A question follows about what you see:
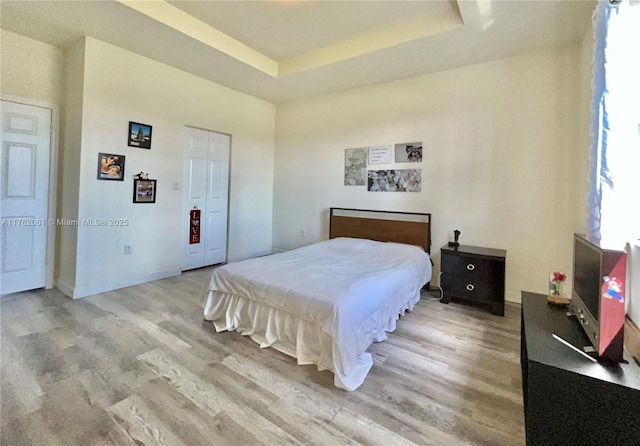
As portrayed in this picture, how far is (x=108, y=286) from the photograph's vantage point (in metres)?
3.41

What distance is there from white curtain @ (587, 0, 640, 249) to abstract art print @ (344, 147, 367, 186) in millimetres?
2756

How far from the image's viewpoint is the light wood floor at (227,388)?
1438 millimetres

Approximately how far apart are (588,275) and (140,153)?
14.2 ft

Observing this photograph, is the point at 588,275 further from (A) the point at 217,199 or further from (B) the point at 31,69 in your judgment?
(B) the point at 31,69

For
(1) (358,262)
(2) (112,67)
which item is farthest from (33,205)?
(1) (358,262)

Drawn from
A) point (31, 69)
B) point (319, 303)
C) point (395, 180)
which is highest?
point (31, 69)

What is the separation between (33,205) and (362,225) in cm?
392

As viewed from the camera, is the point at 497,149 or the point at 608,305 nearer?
the point at 608,305

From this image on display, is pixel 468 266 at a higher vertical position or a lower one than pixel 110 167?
lower

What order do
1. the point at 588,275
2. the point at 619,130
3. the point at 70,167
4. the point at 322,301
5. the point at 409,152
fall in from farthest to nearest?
the point at 409,152 → the point at 70,167 → the point at 322,301 → the point at 619,130 → the point at 588,275

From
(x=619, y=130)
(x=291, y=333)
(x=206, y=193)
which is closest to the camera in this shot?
(x=619, y=130)

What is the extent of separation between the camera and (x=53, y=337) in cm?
230

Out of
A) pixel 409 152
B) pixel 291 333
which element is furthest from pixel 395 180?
pixel 291 333

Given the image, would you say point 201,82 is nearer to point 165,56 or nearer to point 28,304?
point 165,56
